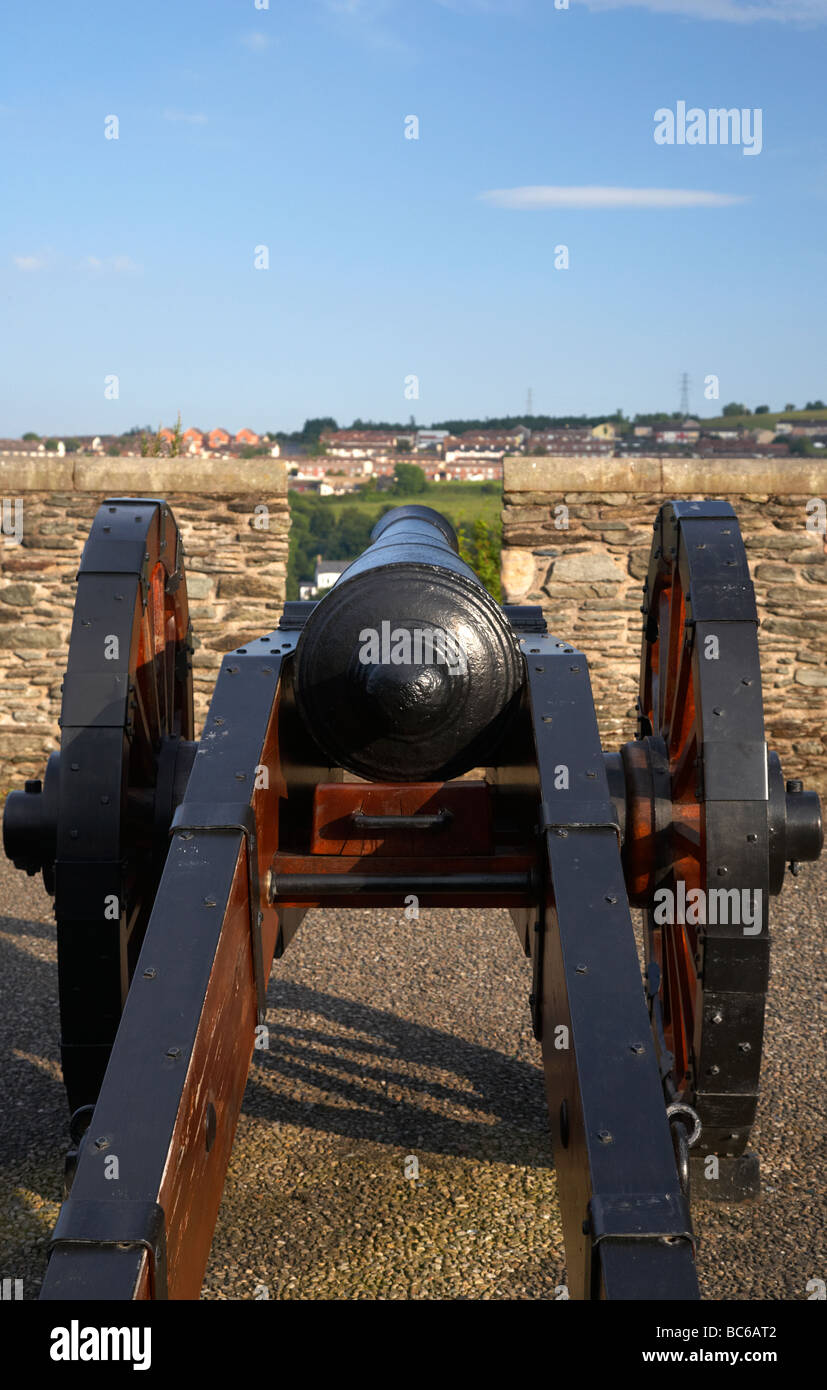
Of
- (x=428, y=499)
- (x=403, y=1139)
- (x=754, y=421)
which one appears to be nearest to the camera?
(x=403, y=1139)

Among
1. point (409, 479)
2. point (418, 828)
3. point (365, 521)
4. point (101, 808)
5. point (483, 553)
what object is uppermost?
point (409, 479)

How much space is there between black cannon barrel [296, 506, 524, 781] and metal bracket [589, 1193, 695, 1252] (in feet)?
4.05

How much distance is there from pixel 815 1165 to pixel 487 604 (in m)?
2.01

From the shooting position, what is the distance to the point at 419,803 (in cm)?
325

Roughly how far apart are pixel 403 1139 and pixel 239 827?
165cm

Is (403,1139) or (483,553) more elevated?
(483,553)

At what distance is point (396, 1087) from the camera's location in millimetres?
4191

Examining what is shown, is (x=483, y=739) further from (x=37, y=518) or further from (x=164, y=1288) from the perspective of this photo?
(x=37, y=518)

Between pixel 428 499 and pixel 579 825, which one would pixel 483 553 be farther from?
pixel 579 825

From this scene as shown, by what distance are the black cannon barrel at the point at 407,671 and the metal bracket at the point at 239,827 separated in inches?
15.2

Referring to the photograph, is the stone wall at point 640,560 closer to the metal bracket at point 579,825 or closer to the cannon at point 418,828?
the cannon at point 418,828

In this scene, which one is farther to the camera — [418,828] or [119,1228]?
[418,828]

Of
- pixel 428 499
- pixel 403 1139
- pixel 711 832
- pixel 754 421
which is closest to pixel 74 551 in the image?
pixel 403 1139

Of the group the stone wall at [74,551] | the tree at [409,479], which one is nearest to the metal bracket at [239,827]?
the stone wall at [74,551]
